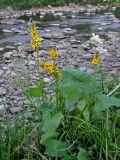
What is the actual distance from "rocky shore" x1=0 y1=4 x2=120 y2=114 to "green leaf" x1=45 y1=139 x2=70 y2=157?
0.95 metres

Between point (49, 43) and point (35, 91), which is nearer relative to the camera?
point (35, 91)

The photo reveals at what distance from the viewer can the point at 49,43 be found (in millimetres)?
7773

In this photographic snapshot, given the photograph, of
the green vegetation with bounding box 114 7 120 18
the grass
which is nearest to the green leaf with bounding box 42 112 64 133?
the grass

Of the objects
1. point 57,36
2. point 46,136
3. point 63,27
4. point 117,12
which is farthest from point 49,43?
point 46,136

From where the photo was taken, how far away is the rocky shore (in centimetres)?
507

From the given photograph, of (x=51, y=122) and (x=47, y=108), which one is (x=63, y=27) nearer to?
(x=47, y=108)

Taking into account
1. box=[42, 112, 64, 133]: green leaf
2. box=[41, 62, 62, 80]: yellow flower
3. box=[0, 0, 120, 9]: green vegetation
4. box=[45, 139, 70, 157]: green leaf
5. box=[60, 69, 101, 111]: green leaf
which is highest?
box=[41, 62, 62, 80]: yellow flower

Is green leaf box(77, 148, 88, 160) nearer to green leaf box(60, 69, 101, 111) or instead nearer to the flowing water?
green leaf box(60, 69, 101, 111)

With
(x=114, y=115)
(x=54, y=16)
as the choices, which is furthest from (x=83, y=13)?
(x=114, y=115)

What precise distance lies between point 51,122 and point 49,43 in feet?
16.7

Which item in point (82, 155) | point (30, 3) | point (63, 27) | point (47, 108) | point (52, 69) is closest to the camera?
point (82, 155)

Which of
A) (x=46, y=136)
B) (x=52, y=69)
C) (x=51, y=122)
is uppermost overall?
(x=52, y=69)

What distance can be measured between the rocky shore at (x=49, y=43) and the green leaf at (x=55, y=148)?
0.95m

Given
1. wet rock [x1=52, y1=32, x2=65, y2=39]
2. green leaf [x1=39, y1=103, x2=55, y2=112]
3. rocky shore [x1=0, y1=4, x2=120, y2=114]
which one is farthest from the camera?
wet rock [x1=52, y1=32, x2=65, y2=39]
